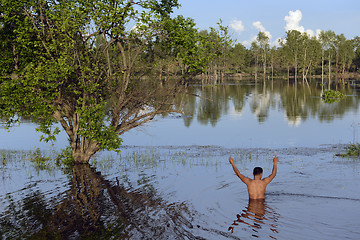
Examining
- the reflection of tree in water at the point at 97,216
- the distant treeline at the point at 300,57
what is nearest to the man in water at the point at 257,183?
the reflection of tree in water at the point at 97,216

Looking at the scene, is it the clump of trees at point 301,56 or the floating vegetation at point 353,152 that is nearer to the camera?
the floating vegetation at point 353,152

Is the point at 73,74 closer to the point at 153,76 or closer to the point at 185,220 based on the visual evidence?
the point at 153,76

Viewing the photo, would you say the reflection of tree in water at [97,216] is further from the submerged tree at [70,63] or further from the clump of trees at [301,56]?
the clump of trees at [301,56]

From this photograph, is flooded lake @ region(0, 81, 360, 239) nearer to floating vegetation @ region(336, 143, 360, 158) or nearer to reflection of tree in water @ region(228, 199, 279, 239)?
reflection of tree in water @ region(228, 199, 279, 239)

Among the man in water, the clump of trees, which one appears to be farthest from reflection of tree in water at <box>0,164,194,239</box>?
the clump of trees

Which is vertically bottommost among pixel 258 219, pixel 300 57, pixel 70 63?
pixel 258 219

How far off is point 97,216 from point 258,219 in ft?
16.6

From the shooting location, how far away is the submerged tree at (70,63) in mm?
18078

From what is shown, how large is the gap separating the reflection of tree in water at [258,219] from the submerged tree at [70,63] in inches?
282

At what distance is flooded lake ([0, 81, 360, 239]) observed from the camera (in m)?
11.8

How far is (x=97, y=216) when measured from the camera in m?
12.9

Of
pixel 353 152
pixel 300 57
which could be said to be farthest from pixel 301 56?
pixel 353 152

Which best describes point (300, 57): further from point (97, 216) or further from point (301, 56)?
point (97, 216)

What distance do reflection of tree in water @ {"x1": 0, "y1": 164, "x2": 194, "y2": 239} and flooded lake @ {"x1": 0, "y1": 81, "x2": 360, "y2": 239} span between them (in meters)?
0.03
